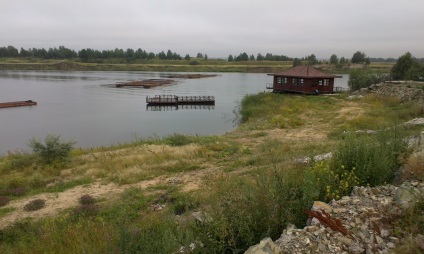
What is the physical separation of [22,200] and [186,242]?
29.0 feet

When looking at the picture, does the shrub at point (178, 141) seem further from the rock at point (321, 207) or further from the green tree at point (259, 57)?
the green tree at point (259, 57)

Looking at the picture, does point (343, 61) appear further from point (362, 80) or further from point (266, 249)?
point (266, 249)

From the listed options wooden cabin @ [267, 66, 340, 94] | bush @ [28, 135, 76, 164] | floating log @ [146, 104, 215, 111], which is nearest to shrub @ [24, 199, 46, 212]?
bush @ [28, 135, 76, 164]

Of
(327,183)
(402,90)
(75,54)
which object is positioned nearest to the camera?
(327,183)

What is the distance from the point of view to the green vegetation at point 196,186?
4.79 metres

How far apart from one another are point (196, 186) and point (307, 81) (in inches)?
1172

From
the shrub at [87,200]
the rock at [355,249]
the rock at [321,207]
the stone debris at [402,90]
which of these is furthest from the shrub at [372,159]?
the stone debris at [402,90]

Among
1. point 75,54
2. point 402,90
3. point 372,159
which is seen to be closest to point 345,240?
point 372,159

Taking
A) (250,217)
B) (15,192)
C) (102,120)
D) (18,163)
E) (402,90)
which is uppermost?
(402,90)

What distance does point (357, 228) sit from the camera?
14.6 ft

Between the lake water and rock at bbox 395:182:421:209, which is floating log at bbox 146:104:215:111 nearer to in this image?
the lake water

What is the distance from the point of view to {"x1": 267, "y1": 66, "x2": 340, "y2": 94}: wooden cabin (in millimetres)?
36438

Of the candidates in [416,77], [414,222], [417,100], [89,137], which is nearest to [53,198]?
[414,222]

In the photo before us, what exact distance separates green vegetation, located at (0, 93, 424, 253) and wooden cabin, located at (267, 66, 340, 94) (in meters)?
15.4
